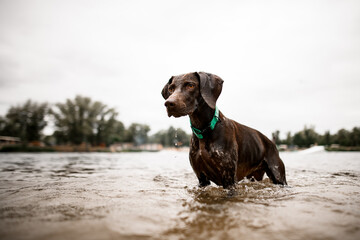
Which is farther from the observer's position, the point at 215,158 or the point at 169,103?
the point at 215,158

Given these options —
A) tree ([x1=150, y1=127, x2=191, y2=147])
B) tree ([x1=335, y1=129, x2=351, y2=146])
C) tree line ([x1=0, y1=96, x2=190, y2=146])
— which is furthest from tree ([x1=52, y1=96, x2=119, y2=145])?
tree ([x1=335, y1=129, x2=351, y2=146])

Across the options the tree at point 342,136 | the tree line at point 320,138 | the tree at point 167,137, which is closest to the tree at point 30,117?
the tree at point 167,137

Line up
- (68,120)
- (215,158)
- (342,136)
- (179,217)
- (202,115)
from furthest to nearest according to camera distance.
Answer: (342,136), (68,120), (202,115), (215,158), (179,217)

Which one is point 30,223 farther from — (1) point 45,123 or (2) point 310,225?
(1) point 45,123

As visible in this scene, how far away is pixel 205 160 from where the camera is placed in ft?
10.5

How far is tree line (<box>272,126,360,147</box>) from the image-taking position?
225ft

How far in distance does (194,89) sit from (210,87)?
0.23 meters

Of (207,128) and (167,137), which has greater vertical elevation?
(207,128)

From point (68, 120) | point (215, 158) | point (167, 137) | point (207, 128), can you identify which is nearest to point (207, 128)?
point (207, 128)

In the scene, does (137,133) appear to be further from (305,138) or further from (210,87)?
(210,87)

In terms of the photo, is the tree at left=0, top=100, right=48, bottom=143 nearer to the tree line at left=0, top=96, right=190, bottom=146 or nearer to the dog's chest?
the tree line at left=0, top=96, right=190, bottom=146

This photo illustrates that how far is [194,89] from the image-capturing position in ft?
10.5

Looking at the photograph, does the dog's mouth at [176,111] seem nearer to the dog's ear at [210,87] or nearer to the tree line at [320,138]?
the dog's ear at [210,87]

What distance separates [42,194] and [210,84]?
119 inches
